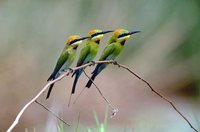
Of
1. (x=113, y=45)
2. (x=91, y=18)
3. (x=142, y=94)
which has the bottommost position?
(x=142, y=94)

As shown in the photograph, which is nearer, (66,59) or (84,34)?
(66,59)

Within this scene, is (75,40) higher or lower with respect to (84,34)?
higher

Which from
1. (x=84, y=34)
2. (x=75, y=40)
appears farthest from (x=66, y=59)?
(x=84, y=34)

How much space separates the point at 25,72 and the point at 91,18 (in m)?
0.68

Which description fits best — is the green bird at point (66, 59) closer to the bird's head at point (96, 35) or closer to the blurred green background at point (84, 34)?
the bird's head at point (96, 35)

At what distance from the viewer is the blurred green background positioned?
16.4 ft

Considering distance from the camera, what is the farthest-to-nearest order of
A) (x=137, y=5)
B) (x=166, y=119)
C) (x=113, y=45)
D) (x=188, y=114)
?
1. (x=137, y=5)
2. (x=188, y=114)
3. (x=166, y=119)
4. (x=113, y=45)

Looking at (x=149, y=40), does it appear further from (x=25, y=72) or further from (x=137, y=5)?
(x=25, y=72)

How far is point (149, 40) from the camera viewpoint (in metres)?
5.43

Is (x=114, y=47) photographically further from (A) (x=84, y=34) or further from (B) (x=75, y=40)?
(A) (x=84, y=34)

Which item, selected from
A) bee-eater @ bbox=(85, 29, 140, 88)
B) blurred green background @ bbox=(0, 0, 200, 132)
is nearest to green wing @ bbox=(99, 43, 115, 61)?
bee-eater @ bbox=(85, 29, 140, 88)

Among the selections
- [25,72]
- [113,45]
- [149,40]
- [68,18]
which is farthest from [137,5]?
[113,45]

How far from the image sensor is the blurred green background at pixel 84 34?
498cm

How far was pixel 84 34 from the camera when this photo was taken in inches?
195
